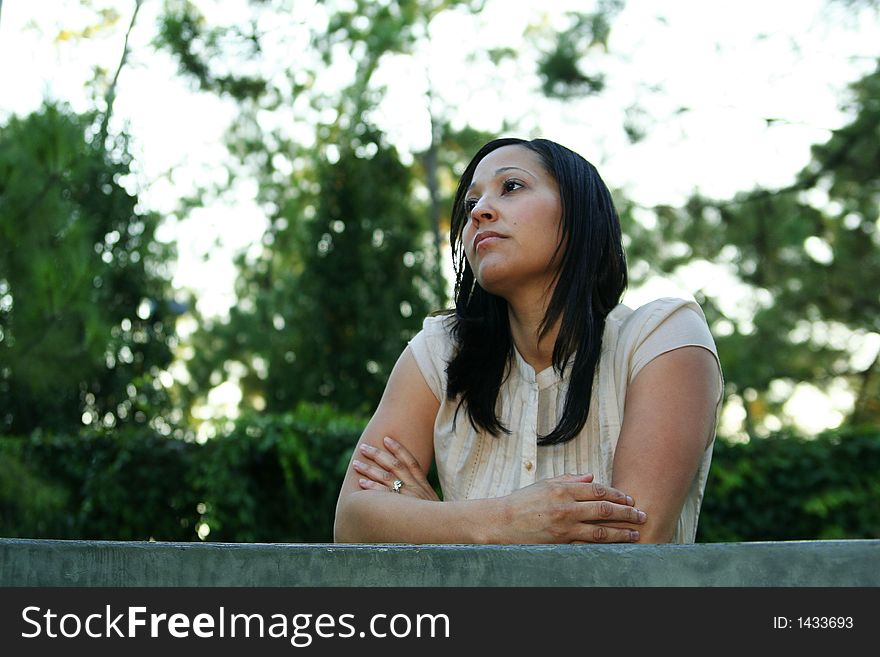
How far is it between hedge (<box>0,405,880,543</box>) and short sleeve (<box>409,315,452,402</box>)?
2601 millimetres

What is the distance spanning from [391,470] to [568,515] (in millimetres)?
591

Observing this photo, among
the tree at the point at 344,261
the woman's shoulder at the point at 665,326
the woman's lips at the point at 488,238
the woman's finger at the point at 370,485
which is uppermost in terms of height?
the tree at the point at 344,261

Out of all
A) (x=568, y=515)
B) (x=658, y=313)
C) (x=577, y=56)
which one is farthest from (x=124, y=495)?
(x=577, y=56)

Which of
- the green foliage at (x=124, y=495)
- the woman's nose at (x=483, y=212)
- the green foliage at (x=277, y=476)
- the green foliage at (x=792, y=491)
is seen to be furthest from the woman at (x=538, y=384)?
the green foliage at (x=792, y=491)

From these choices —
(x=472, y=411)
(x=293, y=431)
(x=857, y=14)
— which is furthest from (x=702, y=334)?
(x=857, y=14)

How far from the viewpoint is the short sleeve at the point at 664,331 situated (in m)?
2.28

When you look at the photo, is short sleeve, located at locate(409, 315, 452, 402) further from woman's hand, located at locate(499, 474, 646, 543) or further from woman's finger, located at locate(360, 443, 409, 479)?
woman's hand, located at locate(499, 474, 646, 543)

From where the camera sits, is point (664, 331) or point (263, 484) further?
point (263, 484)

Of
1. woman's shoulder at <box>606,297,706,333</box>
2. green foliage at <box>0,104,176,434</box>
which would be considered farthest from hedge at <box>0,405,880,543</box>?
woman's shoulder at <box>606,297,706,333</box>

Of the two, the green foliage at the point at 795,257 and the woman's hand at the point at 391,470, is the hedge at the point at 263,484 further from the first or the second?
the green foliage at the point at 795,257

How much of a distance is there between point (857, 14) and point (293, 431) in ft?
21.1

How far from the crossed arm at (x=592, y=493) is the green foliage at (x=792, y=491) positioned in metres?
3.59

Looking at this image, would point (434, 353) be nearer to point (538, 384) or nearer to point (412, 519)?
point (538, 384)

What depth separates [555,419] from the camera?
2.46 m
